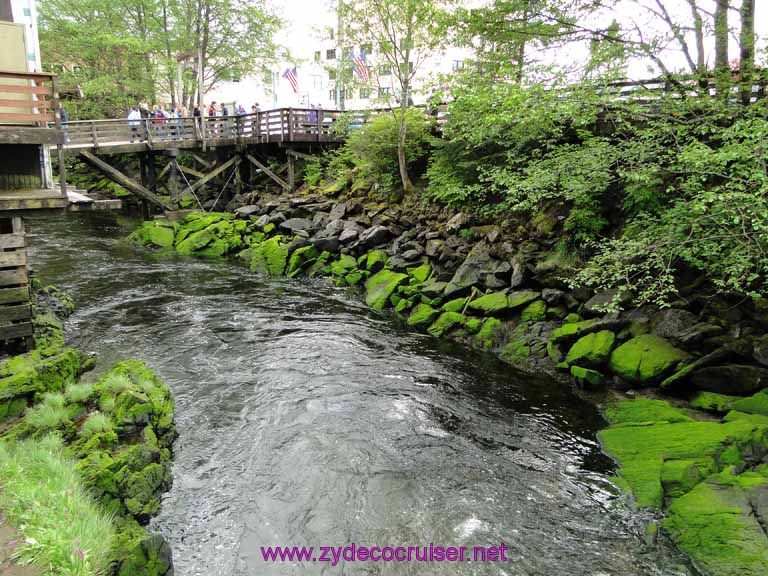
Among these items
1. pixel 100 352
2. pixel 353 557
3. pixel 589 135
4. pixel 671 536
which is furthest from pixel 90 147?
pixel 671 536

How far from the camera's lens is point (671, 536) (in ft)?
17.8

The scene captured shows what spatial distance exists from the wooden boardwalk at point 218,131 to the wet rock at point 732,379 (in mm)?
17309

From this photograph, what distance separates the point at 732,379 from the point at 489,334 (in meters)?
4.42

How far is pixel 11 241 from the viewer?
8.52 m

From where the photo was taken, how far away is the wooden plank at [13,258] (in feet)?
27.8

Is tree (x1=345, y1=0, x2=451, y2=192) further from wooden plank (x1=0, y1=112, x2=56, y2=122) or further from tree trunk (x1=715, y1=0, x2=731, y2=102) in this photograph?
wooden plank (x1=0, y1=112, x2=56, y2=122)

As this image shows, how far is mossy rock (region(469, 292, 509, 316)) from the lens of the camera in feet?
36.6

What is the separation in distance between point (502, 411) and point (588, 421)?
134 cm

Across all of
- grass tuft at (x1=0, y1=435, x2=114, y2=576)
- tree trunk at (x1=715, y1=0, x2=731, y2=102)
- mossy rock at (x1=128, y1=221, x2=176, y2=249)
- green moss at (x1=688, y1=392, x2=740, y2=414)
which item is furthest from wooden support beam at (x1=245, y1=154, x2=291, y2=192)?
green moss at (x1=688, y1=392, x2=740, y2=414)

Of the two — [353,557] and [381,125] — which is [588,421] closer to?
[353,557]

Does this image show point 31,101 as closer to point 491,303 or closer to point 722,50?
point 491,303

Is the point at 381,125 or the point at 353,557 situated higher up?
the point at 381,125

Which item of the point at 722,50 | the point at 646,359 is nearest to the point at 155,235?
the point at 646,359

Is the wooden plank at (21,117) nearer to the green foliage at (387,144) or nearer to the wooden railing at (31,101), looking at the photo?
the wooden railing at (31,101)
